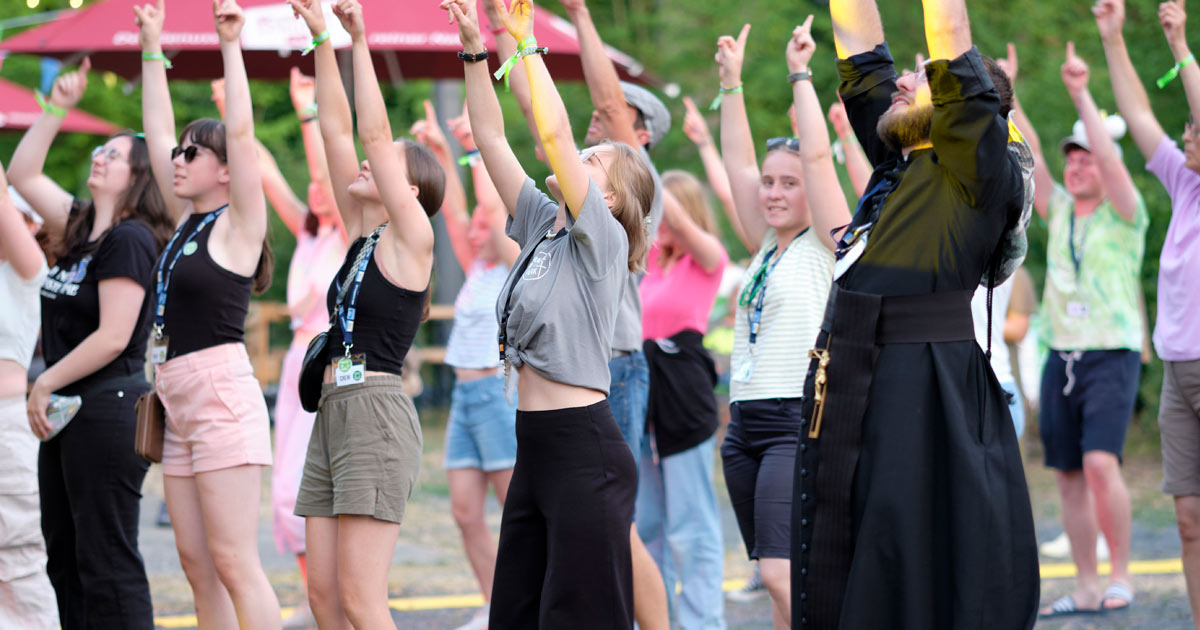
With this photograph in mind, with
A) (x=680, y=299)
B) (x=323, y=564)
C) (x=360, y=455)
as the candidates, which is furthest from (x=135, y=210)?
(x=680, y=299)

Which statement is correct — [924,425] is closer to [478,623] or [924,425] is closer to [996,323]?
[996,323]

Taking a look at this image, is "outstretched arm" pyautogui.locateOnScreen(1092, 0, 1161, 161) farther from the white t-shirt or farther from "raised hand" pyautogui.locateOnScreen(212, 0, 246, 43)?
"raised hand" pyautogui.locateOnScreen(212, 0, 246, 43)

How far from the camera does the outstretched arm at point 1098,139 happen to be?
6543 mm

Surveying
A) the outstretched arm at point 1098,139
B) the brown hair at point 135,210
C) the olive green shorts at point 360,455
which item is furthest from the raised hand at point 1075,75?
the brown hair at point 135,210

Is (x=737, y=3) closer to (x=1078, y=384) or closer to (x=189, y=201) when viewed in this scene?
(x=1078, y=384)

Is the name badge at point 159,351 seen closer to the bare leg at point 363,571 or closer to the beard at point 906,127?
the bare leg at point 363,571

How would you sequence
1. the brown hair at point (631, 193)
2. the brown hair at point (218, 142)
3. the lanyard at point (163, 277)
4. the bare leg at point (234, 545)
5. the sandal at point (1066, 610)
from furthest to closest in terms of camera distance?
the sandal at point (1066, 610)
the brown hair at point (218, 142)
the lanyard at point (163, 277)
the bare leg at point (234, 545)
the brown hair at point (631, 193)

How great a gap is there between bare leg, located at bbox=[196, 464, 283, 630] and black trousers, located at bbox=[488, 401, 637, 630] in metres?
1.30

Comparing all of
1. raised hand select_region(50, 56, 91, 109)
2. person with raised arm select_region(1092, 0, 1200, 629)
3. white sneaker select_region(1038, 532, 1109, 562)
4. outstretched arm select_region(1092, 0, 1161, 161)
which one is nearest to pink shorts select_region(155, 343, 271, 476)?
raised hand select_region(50, 56, 91, 109)

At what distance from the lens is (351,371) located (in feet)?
14.6

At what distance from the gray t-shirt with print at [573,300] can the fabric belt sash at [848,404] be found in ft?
2.73

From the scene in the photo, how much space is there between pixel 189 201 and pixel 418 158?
118 cm

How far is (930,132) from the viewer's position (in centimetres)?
326

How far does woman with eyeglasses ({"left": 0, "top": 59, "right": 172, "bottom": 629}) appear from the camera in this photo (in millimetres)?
5199
